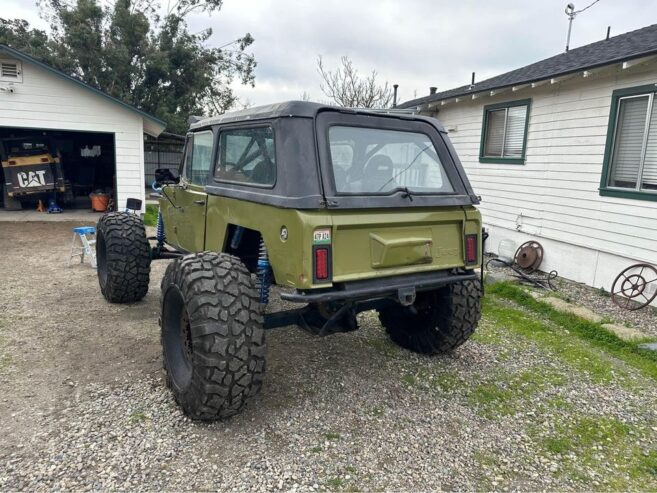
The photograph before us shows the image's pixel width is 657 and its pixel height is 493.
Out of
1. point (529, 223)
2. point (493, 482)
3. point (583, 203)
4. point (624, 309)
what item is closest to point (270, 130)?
point (493, 482)

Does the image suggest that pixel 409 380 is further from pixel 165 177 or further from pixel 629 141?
pixel 629 141

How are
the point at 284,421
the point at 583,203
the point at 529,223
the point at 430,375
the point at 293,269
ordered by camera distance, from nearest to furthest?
1. the point at 293,269
2. the point at 284,421
3. the point at 430,375
4. the point at 583,203
5. the point at 529,223

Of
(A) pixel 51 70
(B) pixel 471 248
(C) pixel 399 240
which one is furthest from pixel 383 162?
(A) pixel 51 70

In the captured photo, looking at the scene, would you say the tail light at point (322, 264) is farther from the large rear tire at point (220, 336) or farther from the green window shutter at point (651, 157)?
the green window shutter at point (651, 157)

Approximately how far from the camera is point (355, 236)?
3066mm

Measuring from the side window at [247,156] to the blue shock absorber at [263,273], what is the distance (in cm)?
48

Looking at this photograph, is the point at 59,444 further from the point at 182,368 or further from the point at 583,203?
the point at 583,203

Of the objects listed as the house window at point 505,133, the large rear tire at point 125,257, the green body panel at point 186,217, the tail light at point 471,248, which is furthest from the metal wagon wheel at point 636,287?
the large rear tire at point 125,257

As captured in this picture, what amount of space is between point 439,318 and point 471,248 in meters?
0.86

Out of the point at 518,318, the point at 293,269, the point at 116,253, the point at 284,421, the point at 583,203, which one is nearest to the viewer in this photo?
the point at 293,269

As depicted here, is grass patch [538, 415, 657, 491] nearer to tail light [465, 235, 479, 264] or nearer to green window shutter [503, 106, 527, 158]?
tail light [465, 235, 479, 264]

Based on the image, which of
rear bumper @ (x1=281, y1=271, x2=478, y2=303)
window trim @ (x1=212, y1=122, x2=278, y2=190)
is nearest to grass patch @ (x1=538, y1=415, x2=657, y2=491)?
rear bumper @ (x1=281, y1=271, x2=478, y2=303)

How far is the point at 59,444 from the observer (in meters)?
2.90

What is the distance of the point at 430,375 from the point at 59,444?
2.81 m
